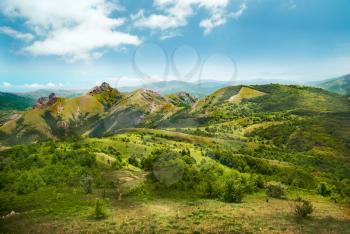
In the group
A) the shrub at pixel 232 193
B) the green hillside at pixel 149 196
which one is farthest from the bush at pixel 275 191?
the shrub at pixel 232 193

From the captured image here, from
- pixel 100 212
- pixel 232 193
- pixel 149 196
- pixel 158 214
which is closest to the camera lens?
pixel 100 212

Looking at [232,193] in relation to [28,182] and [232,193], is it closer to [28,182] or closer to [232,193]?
[232,193]

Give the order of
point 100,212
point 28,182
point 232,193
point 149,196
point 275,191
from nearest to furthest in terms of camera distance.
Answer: point 100,212 < point 232,193 < point 149,196 < point 275,191 < point 28,182

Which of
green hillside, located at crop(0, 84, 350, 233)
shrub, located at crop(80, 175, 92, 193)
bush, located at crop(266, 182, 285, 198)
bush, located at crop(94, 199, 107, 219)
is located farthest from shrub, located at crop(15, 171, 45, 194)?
bush, located at crop(266, 182, 285, 198)

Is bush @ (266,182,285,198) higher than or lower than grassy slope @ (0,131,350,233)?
lower

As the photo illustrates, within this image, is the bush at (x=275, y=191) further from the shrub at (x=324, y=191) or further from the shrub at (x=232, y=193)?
the shrub at (x=324, y=191)

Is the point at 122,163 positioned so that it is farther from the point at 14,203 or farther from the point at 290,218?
the point at 290,218

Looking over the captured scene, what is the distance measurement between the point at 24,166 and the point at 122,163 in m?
30.0

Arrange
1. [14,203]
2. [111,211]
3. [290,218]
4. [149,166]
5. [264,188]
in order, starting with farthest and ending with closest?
[149,166], [264,188], [14,203], [111,211], [290,218]

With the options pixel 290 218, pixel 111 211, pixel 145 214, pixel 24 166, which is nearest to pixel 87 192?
pixel 111 211

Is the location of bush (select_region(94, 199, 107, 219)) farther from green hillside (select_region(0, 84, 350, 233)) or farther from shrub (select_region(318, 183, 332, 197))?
shrub (select_region(318, 183, 332, 197))

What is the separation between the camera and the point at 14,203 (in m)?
75.4

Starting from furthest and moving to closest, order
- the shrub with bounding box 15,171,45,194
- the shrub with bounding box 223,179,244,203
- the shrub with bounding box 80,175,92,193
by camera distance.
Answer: the shrub with bounding box 15,171,45,194, the shrub with bounding box 80,175,92,193, the shrub with bounding box 223,179,244,203

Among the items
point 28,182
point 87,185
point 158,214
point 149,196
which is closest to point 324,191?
point 149,196
